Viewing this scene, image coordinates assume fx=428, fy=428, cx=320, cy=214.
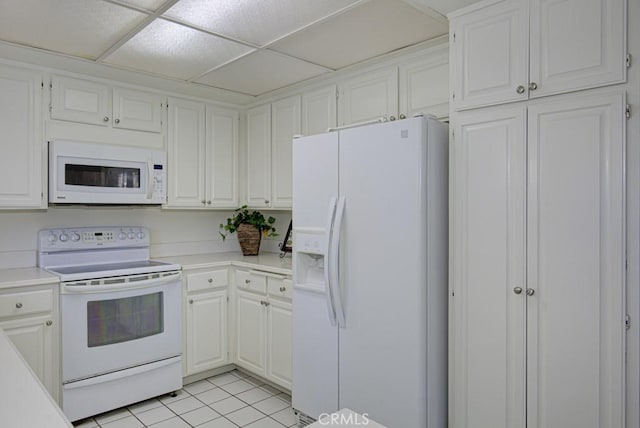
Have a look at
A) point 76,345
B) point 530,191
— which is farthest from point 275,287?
point 530,191

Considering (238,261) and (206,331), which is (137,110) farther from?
(206,331)

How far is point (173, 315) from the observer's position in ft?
10.0

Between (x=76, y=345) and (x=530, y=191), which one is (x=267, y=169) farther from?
(x=530, y=191)

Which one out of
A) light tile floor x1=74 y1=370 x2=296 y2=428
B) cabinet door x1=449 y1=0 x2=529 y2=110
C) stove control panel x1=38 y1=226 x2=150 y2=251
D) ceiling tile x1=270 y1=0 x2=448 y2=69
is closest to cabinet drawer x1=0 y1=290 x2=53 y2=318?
stove control panel x1=38 y1=226 x2=150 y2=251

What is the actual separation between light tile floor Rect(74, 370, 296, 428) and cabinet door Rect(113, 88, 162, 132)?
202 centimetres

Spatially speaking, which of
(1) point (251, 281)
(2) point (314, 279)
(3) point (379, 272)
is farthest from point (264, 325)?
(3) point (379, 272)

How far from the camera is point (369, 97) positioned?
289cm

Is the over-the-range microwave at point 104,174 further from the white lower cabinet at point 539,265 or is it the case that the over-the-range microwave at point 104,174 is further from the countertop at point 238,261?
the white lower cabinet at point 539,265

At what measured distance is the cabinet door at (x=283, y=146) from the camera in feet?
11.4

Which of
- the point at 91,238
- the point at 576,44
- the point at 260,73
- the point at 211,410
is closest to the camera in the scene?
the point at 576,44

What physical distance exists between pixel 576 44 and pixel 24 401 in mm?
2140

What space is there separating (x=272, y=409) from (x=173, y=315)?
96 cm

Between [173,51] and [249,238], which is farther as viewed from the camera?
[249,238]

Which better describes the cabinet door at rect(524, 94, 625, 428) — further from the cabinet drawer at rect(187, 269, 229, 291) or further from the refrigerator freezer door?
the cabinet drawer at rect(187, 269, 229, 291)
